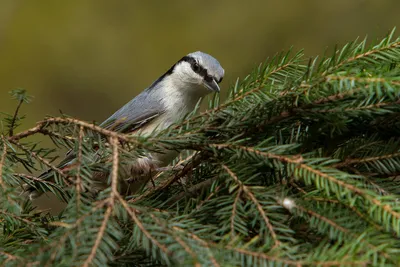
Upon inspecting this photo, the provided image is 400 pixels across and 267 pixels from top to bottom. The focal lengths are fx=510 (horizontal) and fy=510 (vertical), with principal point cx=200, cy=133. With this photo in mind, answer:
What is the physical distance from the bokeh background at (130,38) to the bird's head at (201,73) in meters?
0.96

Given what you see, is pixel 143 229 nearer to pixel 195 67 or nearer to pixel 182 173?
pixel 182 173

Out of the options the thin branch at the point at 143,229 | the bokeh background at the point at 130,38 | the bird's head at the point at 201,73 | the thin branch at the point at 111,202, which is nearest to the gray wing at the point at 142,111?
the bird's head at the point at 201,73

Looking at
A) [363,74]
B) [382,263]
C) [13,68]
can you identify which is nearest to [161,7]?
[13,68]

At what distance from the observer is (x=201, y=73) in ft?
6.11

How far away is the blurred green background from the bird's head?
93cm

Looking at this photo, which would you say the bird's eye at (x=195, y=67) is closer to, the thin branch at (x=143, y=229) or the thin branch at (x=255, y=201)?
the thin branch at (x=255, y=201)

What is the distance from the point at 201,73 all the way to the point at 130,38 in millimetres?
1288

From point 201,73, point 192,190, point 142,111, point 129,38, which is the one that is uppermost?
point 129,38

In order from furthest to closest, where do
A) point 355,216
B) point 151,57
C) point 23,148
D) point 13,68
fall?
point 151,57 < point 13,68 < point 23,148 < point 355,216

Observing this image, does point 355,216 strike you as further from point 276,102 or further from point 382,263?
point 276,102

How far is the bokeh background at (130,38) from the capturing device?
9.46ft

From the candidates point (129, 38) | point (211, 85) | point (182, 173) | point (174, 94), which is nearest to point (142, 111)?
point (174, 94)

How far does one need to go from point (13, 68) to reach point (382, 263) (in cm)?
257

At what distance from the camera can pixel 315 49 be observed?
9.71ft
